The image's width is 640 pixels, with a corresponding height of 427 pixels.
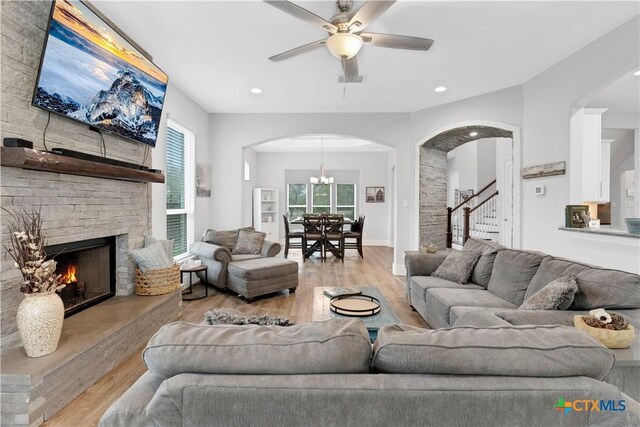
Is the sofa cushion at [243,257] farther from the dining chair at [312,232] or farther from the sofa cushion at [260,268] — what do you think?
the dining chair at [312,232]

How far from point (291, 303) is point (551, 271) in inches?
→ 108

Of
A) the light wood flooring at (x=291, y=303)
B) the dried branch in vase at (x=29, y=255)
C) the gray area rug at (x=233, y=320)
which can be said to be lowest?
the light wood flooring at (x=291, y=303)

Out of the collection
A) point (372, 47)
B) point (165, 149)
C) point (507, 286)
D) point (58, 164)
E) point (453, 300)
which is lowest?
point (453, 300)

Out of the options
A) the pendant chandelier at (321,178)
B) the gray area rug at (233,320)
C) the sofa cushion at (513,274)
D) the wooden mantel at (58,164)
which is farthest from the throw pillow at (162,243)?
the pendant chandelier at (321,178)

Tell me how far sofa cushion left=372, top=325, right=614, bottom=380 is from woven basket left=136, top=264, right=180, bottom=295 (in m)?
2.78

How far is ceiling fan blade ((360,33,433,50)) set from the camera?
2.36 metres

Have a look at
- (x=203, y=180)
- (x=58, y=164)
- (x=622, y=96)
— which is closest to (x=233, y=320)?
(x=58, y=164)

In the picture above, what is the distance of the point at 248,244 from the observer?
4.81 meters

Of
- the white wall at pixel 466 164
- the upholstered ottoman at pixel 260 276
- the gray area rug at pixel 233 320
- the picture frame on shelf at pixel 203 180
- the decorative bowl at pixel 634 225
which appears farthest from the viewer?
the white wall at pixel 466 164

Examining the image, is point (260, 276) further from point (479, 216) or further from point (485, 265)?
point (479, 216)

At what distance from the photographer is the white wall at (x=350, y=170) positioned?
911 centimetres

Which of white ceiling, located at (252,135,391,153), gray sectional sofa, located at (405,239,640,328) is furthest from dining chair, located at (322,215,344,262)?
gray sectional sofa, located at (405,239,640,328)

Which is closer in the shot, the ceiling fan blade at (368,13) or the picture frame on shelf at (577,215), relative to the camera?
the ceiling fan blade at (368,13)

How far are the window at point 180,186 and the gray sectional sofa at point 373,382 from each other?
3.70m
